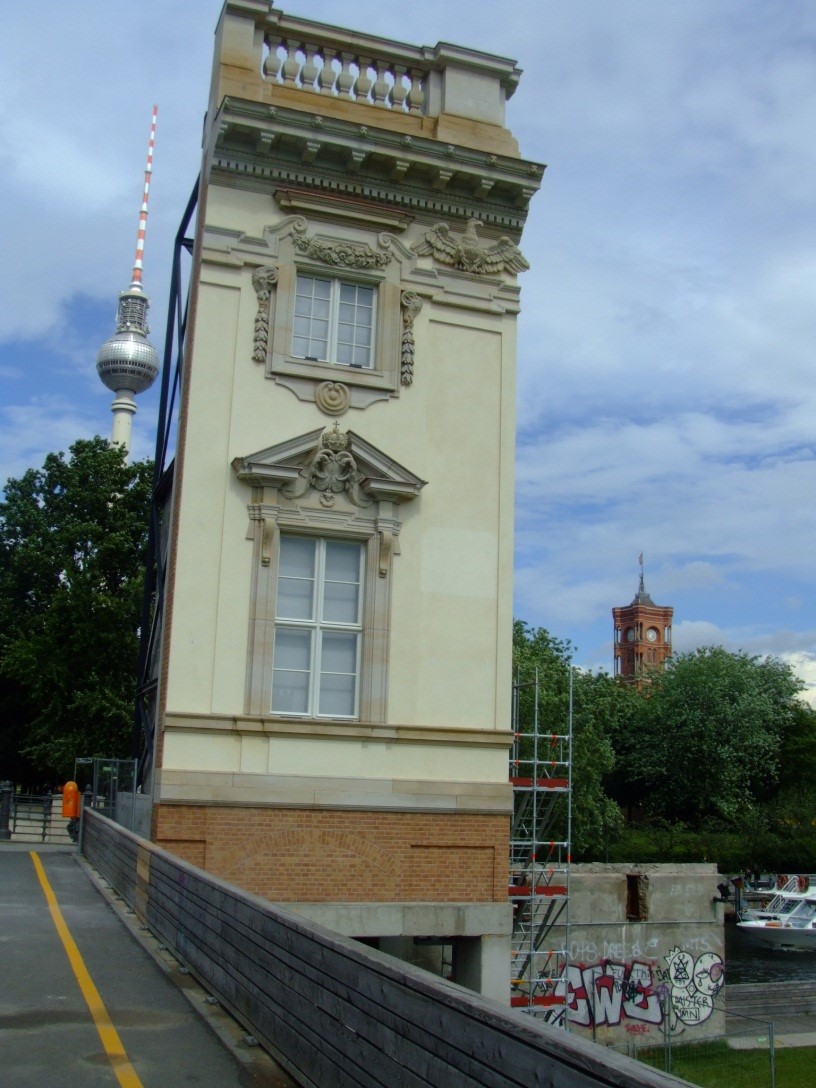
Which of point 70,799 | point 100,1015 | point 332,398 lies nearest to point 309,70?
point 332,398

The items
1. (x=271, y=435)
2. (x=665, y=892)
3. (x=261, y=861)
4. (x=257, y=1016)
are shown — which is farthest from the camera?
(x=665, y=892)

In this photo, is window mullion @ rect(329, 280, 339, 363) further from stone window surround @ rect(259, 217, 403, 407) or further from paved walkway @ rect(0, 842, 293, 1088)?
paved walkway @ rect(0, 842, 293, 1088)

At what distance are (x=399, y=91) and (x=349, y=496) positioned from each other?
6.54m

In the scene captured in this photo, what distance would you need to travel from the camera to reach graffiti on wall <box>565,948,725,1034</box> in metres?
26.8

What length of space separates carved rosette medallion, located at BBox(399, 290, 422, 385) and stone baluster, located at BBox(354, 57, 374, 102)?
3176 mm

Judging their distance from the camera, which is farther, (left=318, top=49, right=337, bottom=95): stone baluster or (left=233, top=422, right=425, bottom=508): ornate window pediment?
(left=318, top=49, right=337, bottom=95): stone baluster

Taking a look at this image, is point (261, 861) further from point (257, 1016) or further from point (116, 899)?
point (257, 1016)

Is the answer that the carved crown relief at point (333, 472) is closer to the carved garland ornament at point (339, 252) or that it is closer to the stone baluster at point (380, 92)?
the carved garland ornament at point (339, 252)

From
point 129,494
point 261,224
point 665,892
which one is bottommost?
point 665,892

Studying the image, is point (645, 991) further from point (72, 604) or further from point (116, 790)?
point (72, 604)

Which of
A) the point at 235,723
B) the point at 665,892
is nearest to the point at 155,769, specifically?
the point at 235,723

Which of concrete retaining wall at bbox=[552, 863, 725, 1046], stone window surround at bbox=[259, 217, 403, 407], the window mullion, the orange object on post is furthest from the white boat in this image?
the window mullion

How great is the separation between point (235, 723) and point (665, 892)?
1833 cm

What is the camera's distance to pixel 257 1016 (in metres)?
8.32
